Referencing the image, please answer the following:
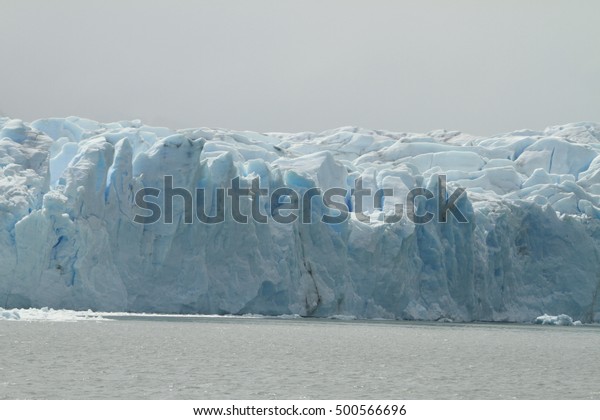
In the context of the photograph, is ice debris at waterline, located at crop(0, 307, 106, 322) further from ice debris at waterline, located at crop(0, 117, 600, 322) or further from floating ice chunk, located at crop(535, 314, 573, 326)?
floating ice chunk, located at crop(535, 314, 573, 326)

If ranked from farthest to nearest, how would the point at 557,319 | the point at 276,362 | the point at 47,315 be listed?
the point at 557,319 → the point at 47,315 → the point at 276,362

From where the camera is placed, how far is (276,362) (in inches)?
859

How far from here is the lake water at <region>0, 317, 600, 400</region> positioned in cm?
1688

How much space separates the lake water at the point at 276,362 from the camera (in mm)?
16875

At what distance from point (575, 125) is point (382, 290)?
28.3 metres

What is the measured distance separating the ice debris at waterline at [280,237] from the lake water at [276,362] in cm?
285

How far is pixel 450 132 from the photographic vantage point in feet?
227

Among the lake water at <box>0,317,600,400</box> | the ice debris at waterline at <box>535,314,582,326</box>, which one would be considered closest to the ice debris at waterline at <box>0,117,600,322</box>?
the ice debris at waterline at <box>535,314,582,326</box>

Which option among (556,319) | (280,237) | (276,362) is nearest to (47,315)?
(280,237)

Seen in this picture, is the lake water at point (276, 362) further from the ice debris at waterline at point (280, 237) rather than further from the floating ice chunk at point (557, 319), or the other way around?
the floating ice chunk at point (557, 319)

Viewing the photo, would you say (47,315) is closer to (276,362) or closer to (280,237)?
(280,237)

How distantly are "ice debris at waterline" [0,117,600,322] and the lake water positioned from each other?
2.85 m

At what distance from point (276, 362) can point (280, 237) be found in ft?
58.0
